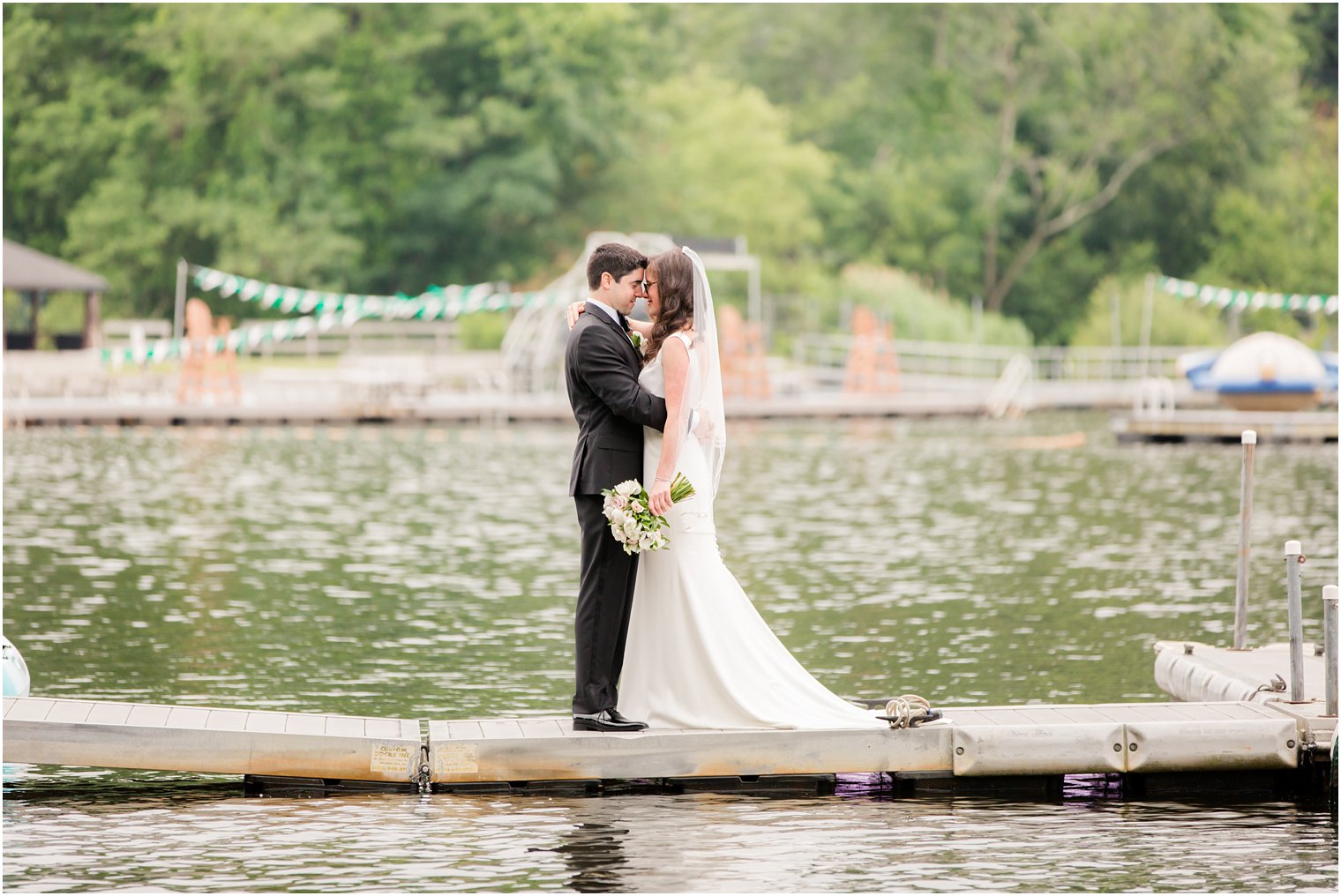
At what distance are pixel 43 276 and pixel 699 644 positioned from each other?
45676mm

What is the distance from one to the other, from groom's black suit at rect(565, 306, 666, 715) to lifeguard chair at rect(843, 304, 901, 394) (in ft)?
122

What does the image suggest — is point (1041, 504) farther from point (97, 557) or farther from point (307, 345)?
point (307, 345)

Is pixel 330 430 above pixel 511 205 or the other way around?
the other way around

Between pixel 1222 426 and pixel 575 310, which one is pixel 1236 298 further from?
pixel 575 310

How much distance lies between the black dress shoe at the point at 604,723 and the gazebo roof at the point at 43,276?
43.6m

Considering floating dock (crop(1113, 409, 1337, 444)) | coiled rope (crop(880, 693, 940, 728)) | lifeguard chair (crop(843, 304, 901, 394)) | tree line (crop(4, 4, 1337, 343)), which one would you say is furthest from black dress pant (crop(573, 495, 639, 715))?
tree line (crop(4, 4, 1337, 343))

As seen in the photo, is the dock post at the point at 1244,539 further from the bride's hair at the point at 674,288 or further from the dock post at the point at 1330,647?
the bride's hair at the point at 674,288

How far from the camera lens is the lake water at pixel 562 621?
8742 millimetres

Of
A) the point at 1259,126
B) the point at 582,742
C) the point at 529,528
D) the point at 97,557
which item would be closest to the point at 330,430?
the point at 529,528

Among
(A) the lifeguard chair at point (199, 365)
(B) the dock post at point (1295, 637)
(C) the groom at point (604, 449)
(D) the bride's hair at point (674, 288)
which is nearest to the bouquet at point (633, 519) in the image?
(C) the groom at point (604, 449)

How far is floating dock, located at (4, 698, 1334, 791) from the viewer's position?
9.61 metres

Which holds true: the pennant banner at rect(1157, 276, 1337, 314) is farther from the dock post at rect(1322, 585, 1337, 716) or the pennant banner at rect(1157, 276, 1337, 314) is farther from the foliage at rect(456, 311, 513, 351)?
the dock post at rect(1322, 585, 1337, 716)

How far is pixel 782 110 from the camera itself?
7550cm

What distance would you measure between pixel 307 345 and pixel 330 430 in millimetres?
21288
